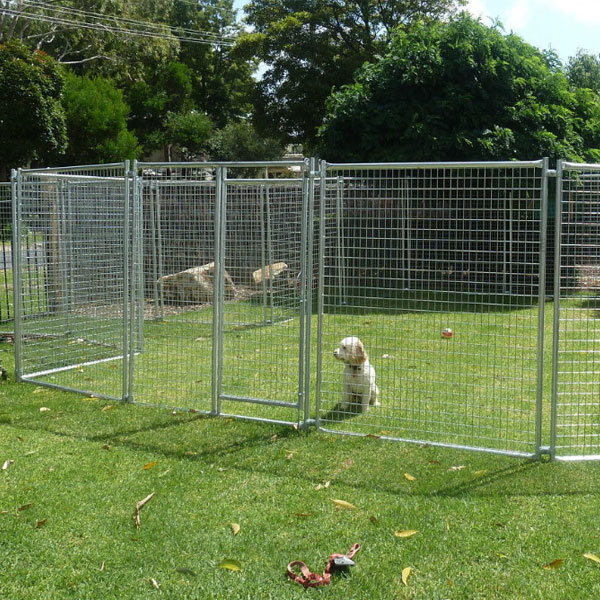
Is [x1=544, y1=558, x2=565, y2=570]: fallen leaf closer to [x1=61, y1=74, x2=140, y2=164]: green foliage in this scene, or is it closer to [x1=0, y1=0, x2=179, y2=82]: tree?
[x1=61, y1=74, x2=140, y2=164]: green foliage

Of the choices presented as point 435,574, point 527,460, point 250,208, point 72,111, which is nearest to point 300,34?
point 72,111

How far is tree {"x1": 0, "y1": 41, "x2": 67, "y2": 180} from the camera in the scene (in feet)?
38.7

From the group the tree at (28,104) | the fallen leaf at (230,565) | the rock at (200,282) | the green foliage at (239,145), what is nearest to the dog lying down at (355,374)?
the fallen leaf at (230,565)

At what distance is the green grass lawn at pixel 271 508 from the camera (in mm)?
3623

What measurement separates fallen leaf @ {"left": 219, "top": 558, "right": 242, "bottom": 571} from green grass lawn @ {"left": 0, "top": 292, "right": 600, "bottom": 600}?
0.03 meters

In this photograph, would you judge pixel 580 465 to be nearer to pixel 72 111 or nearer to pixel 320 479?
pixel 320 479

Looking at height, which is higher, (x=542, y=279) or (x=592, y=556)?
(x=542, y=279)

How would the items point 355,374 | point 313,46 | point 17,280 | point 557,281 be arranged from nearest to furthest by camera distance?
point 557,281 → point 355,374 → point 17,280 → point 313,46

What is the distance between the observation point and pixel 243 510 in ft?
14.6

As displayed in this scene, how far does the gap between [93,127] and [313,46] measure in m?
8.65

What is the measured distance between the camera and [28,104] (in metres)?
11.9

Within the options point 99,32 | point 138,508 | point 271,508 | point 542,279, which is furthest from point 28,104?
point 99,32

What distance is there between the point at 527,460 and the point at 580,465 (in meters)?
0.36

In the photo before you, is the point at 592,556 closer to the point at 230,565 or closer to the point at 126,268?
the point at 230,565
